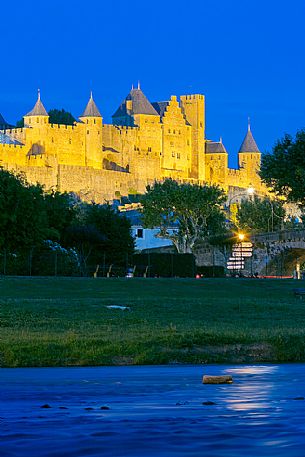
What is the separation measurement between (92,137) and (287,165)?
12026 cm

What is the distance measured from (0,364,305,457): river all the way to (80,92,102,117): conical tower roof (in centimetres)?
17067

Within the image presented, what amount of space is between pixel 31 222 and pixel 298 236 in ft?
108

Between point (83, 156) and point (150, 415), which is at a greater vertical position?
point (83, 156)

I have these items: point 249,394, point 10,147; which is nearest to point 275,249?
point 10,147

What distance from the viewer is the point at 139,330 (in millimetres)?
27250

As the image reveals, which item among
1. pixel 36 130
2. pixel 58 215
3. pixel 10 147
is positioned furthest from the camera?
pixel 36 130

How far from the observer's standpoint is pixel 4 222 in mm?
68062

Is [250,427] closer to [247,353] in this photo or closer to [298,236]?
[247,353]

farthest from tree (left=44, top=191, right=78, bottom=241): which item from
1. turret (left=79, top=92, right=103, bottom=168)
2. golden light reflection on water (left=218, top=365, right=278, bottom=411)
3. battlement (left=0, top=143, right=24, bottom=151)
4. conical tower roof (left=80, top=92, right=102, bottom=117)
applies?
conical tower roof (left=80, top=92, right=102, bottom=117)

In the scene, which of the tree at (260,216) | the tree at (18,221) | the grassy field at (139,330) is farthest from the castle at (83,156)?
the grassy field at (139,330)

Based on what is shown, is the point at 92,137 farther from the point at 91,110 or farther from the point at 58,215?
the point at 58,215

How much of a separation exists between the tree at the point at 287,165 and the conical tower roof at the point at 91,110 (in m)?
122

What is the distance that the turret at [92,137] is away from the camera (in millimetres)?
184500

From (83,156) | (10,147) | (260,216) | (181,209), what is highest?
(83,156)
